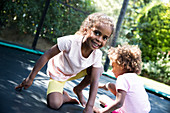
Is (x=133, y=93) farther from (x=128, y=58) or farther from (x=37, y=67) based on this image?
(x=37, y=67)

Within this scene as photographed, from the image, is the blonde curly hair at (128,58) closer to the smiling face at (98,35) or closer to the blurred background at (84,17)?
the smiling face at (98,35)

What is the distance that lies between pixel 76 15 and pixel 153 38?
2.50 m

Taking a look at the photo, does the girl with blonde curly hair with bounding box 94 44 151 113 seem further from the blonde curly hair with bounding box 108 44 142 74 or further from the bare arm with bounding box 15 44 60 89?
the bare arm with bounding box 15 44 60 89

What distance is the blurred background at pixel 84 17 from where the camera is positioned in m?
4.14

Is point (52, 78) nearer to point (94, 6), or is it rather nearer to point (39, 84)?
point (39, 84)

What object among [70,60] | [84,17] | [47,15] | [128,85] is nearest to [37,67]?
[70,60]

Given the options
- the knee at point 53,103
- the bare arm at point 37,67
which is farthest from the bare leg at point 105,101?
the bare arm at point 37,67

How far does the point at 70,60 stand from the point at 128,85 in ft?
1.53

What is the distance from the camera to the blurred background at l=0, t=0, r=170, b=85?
414cm

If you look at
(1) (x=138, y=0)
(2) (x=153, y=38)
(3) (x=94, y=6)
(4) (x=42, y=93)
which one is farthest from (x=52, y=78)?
(1) (x=138, y=0)

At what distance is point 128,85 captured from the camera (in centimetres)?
127

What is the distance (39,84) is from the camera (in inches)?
67.0

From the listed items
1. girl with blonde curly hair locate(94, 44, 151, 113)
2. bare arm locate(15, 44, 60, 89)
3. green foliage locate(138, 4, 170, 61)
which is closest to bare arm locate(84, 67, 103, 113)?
girl with blonde curly hair locate(94, 44, 151, 113)

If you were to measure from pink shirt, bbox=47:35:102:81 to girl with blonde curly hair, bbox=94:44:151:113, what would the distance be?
0.55 feet
